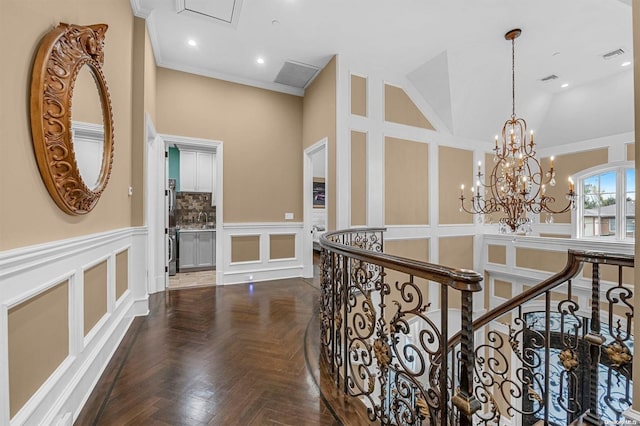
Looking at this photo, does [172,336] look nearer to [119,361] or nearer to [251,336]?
[119,361]

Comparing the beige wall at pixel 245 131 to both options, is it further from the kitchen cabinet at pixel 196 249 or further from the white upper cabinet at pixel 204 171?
the white upper cabinet at pixel 204 171

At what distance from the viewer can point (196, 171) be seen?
254 inches

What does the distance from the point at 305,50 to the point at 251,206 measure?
2.73 meters

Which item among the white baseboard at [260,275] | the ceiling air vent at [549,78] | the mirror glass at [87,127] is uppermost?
the ceiling air vent at [549,78]

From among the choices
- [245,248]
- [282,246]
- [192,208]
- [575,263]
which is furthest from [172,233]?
[575,263]

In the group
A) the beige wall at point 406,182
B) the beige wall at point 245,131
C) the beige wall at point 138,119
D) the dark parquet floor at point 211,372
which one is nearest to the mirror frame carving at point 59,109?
the dark parquet floor at point 211,372

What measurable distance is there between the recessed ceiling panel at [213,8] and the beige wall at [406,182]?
2.91 meters

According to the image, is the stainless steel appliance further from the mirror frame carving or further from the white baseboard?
the mirror frame carving

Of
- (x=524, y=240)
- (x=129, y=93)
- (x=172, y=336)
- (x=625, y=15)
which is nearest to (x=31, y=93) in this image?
(x=129, y=93)

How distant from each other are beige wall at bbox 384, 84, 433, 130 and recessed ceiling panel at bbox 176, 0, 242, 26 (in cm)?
264

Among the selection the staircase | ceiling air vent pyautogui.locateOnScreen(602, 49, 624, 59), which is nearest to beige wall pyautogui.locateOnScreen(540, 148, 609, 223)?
ceiling air vent pyautogui.locateOnScreen(602, 49, 624, 59)

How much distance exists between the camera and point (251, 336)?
277cm

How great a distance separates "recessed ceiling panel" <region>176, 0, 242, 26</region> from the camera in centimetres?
323

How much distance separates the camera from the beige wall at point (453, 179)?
5.47 meters
